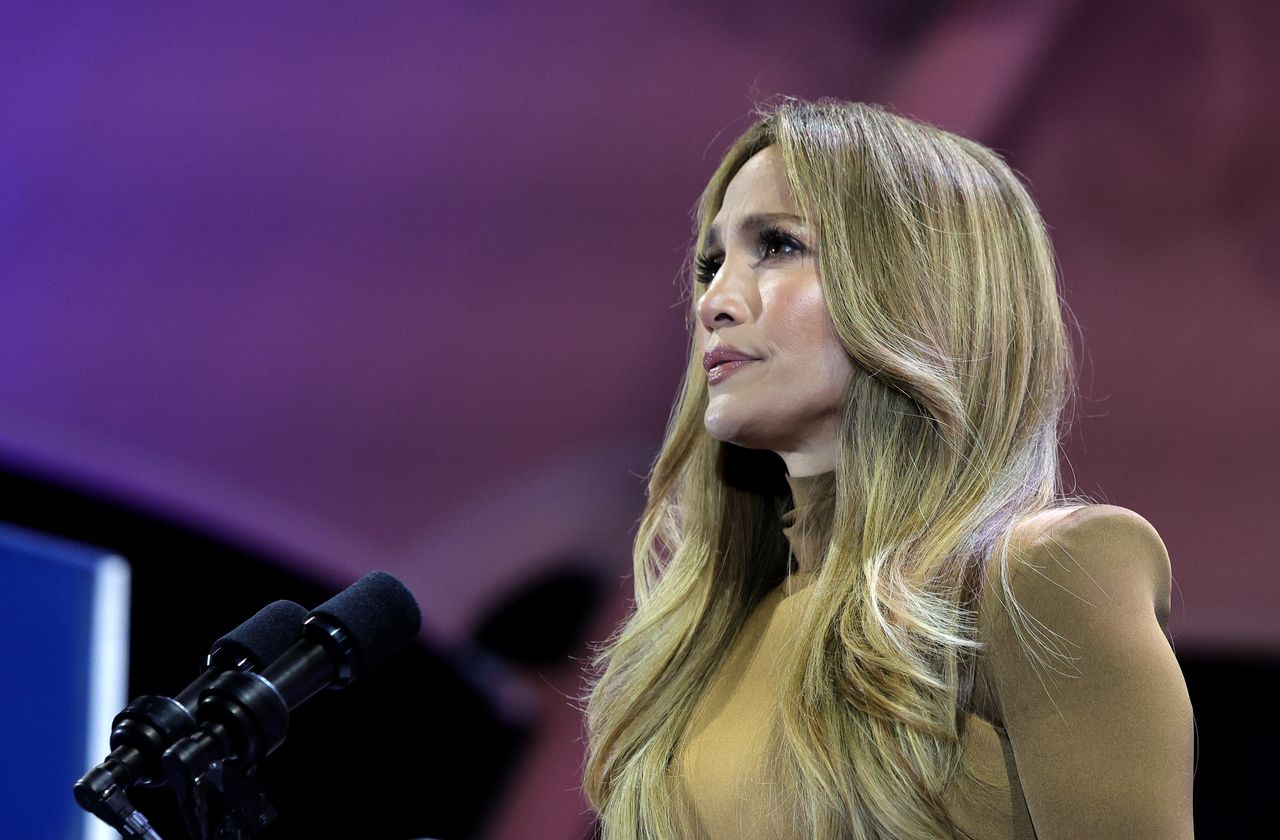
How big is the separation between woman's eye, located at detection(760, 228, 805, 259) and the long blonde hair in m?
0.04

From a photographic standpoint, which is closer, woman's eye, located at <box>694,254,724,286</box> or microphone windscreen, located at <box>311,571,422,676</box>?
microphone windscreen, located at <box>311,571,422,676</box>

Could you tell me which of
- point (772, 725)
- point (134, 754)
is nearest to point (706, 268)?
point (772, 725)

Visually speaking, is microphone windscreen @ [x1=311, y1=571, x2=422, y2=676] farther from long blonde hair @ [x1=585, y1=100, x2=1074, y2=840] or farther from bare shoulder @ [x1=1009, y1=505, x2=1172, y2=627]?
bare shoulder @ [x1=1009, y1=505, x2=1172, y2=627]

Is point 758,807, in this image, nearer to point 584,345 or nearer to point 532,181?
point 584,345

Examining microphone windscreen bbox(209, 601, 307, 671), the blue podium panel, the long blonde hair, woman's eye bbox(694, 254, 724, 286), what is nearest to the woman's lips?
the long blonde hair

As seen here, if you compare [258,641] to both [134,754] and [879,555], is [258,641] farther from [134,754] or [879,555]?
[879,555]

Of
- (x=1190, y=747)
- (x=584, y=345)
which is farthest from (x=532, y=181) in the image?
(x=1190, y=747)

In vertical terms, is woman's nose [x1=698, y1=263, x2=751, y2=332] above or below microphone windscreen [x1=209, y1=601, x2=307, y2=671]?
above

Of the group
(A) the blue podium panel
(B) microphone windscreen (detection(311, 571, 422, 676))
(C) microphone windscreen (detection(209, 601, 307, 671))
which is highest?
(B) microphone windscreen (detection(311, 571, 422, 676))

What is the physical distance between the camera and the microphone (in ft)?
3.08

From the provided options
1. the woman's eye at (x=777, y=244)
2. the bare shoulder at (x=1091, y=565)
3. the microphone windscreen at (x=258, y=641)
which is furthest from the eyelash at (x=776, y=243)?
the microphone windscreen at (x=258, y=641)

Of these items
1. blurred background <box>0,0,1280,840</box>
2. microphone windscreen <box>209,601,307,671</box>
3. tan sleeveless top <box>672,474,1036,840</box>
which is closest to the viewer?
microphone windscreen <box>209,601,307,671</box>

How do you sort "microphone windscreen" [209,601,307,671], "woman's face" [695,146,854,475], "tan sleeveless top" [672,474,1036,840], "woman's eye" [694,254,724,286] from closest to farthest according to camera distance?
"microphone windscreen" [209,601,307,671] → "tan sleeveless top" [672,474,1036,840] → "woman's face" [695,146,854,475] → "woman's eye" [694,254,724,286]

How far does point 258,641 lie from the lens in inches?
41.7
